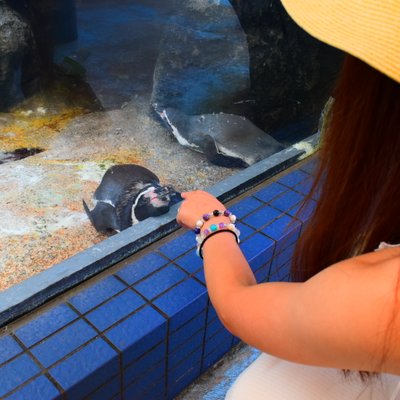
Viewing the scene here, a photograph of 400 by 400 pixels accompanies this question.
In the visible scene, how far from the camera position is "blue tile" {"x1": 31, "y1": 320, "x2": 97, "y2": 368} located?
4.17ft

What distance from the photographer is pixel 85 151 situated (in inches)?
90.5

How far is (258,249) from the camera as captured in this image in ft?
5.87

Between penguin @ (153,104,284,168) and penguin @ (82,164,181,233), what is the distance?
17.1 inches

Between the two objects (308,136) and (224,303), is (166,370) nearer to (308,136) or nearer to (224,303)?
(224,303)

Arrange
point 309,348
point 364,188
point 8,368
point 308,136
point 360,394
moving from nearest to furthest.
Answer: point 309,348, point 364,188, point 360,394, point 8,368, point 308,136

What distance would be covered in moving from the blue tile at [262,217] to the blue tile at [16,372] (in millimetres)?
1002

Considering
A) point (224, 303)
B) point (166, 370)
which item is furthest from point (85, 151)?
point (224, 303)

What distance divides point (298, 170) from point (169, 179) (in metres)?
0.66

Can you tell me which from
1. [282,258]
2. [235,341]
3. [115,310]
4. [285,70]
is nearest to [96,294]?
[115,310]

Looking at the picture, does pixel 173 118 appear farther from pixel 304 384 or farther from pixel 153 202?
pixel 304 384

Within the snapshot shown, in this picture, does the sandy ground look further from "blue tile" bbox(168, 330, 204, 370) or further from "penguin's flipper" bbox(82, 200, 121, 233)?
"blue tile" bbox(168, 330, 204, 370)

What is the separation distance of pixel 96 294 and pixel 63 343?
0.68 feet

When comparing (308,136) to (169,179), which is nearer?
(169,179)

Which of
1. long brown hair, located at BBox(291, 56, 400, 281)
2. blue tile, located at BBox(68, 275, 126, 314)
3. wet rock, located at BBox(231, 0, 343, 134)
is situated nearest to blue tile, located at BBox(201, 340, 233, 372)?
blue tile, located at BBox(68, 275, 126, 314)
